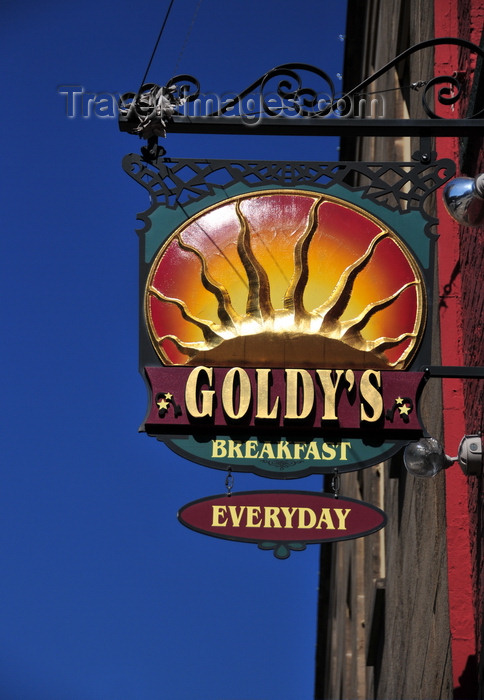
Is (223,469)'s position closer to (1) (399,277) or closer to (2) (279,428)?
(2) (279,428)

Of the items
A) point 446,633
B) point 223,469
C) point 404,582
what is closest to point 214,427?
point 223,469

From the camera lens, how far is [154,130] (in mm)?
8562

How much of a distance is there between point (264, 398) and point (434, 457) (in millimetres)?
1281

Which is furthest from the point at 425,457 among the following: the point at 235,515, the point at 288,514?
the point at 235,515

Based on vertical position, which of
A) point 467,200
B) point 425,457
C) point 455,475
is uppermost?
point 467,200

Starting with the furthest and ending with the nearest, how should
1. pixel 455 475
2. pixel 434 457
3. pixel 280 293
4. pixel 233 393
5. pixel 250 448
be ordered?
pixel 455 475 → pixel 280 293 → pixel 434 457 → pixel 233 393 → pixel 250 448

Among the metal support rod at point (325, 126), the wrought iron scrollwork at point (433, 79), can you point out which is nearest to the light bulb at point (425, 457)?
the metal support rod at point (325, 126)

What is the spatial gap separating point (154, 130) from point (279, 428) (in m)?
2.23

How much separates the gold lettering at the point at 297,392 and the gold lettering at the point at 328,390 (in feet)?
0.25

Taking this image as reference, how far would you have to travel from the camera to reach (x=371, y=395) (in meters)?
7.96

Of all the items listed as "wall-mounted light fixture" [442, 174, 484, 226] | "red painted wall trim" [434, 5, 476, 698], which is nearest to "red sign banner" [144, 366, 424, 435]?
"wall-mounted light fixture" [442, 174, 484, 226]

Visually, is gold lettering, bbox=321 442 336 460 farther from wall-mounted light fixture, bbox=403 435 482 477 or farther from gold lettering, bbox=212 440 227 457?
wall-mounted light fixture, bbox=403 435 482 477

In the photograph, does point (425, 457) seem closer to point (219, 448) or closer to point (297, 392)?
point (297, 392)

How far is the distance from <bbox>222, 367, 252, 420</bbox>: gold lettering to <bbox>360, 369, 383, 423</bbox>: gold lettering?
71cm
